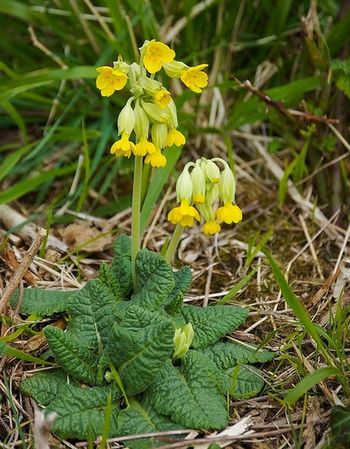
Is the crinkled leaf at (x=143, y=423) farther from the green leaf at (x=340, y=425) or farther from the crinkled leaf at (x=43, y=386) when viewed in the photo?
the green leaf at (x=340, y=425)

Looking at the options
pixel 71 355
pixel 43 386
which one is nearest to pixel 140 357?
pixel 71 355

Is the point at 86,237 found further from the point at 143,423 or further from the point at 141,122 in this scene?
the point at 143,423

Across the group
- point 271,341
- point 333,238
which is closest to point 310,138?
point 333,238

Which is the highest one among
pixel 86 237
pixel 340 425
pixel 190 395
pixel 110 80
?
pixel 110 80

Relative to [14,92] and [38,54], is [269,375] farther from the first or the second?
[38,54]

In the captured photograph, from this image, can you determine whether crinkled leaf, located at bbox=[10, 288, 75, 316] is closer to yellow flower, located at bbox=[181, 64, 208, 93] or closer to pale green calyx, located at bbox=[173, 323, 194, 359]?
pale green calyx, located at bbox=[173, 323, 194, 359]

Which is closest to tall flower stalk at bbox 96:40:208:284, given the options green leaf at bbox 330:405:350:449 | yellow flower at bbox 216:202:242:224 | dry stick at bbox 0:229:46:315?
yellow flower at bbox 216:202:242:224
